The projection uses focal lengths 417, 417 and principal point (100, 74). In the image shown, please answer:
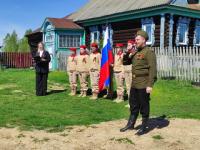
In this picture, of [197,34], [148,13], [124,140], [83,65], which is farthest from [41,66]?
[197,34]

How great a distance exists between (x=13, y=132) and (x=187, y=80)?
10.3 meters

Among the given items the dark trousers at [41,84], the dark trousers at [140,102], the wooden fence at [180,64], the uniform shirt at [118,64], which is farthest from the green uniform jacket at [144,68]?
the wooden fence at [180,64]

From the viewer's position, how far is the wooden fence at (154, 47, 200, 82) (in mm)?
16406

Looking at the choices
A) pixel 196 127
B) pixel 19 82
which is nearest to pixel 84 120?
pixel 196 127

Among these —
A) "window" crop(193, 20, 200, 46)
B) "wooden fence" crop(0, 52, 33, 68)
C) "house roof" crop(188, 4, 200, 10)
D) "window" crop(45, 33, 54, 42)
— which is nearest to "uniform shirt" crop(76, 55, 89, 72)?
"house roof" crop(188, 4, 200, 10)

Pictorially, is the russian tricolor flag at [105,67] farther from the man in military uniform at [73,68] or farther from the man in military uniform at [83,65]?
the man in military uniform at [73,68]

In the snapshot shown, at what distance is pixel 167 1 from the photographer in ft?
70.6

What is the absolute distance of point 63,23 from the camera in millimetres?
27938

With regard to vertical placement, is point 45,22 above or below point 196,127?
above

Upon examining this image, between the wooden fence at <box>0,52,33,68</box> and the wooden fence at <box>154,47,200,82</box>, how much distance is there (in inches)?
597

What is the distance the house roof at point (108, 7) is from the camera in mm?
23112

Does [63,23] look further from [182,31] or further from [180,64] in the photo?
[180,64]

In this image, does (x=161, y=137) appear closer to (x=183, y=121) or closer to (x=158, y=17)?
(x=183, y=121)

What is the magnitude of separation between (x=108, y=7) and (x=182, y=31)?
5.96 metres
